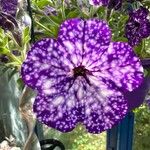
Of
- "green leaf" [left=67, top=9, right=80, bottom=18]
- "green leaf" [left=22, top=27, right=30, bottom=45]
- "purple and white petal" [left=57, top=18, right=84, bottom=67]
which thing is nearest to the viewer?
"purple and white petal" [left=57, top=18, right=84, bottom=67]

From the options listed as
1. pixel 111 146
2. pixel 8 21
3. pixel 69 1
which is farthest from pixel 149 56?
pixel 111 146

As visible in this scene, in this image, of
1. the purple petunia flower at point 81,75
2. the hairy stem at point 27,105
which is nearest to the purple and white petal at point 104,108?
the purple petunia flower at point 81,75

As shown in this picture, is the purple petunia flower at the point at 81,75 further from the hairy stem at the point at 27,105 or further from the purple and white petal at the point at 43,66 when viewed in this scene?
the hairy stem at the point at 27,105

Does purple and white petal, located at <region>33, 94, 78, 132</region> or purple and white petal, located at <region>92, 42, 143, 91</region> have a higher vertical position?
purple and white petal, located at <region>92, 42, 143, 91</region>

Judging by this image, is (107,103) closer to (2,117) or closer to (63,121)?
(63,121)

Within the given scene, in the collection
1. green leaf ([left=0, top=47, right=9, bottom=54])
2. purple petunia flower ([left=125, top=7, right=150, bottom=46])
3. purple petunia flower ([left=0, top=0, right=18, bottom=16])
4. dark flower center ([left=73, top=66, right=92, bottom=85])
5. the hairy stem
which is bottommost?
the hairy stem

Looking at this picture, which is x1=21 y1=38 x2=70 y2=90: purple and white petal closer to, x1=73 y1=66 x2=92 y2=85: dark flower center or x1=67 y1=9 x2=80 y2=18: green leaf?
x1=73 y1=66 x2=92 y2=85: dark flower center

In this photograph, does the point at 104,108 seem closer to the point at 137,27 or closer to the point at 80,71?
the point at 80,71

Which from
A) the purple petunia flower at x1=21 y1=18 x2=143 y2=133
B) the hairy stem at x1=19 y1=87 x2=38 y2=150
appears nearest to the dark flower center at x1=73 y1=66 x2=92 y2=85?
the purple petunia flower at x1=21 y1=18 x2=143 y2=133
